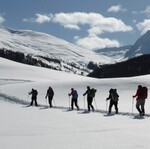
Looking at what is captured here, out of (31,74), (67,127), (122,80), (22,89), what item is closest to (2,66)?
(31,74)

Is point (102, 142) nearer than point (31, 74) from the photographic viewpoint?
Yes

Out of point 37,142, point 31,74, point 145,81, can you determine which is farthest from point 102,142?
point 31,74

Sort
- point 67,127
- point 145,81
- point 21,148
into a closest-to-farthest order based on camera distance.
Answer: point 21,148, point 67,127, point 145,81

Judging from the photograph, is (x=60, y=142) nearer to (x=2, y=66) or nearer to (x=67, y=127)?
(x=67, y=127)

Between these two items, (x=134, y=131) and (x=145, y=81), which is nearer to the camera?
(x=134, y=131)

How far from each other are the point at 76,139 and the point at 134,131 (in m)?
3.23

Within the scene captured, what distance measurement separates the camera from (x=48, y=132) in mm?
17547

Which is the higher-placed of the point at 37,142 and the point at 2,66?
the point at 2,66

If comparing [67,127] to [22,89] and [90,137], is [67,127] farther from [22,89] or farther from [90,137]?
[22,89]

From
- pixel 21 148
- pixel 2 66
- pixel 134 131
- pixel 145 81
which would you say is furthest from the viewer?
pixel 2 66

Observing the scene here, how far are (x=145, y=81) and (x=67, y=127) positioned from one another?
114 feet

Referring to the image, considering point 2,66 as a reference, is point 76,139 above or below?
below

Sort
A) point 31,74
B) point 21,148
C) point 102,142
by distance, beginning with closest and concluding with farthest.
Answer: point 21,148 < point 102,142 < point 31,74

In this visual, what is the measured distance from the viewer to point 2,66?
378 feet
